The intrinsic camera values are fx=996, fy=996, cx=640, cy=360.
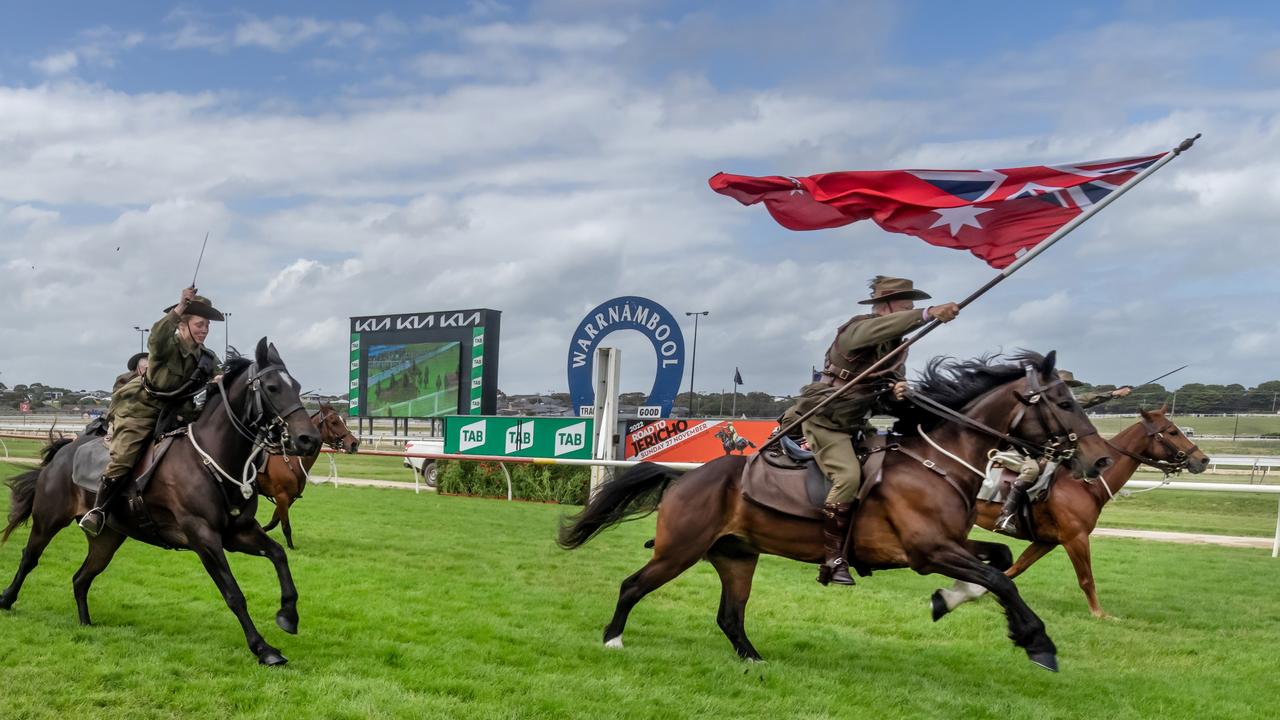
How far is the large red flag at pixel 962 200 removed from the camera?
7688 mm

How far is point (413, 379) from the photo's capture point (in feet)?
99.8

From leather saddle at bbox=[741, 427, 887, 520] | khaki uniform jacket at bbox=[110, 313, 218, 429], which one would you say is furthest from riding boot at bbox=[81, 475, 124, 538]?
leather saddle at bbox=[741, 427, 887, 520]

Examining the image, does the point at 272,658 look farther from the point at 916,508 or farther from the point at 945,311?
the point at 945,311

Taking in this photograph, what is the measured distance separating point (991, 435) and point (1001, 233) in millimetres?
2032

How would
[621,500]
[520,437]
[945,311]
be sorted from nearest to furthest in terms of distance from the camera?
[945,311] < [621,500] < [520,437]

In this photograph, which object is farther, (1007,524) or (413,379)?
(413,379)

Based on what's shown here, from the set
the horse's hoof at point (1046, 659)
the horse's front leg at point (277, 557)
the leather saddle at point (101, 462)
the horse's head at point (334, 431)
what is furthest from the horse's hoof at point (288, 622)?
the horse's head at point (334, 431)

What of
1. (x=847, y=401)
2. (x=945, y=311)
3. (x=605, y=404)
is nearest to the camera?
(x=945, y=311)

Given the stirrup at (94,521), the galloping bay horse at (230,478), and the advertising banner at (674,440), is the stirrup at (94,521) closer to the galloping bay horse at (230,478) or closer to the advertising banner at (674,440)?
the galloping bay horse at (230,478)

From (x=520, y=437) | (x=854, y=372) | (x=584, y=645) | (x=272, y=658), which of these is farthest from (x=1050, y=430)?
(x=520, y=437)

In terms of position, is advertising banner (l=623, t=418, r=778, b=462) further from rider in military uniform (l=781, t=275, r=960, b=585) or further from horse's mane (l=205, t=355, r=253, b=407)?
horse's mane (l=205, t=355, r=253, b=407)

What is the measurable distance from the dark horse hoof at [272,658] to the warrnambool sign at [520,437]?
1468 centimetres

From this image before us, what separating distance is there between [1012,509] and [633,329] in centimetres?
1267

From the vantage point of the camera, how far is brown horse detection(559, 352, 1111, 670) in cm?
637
